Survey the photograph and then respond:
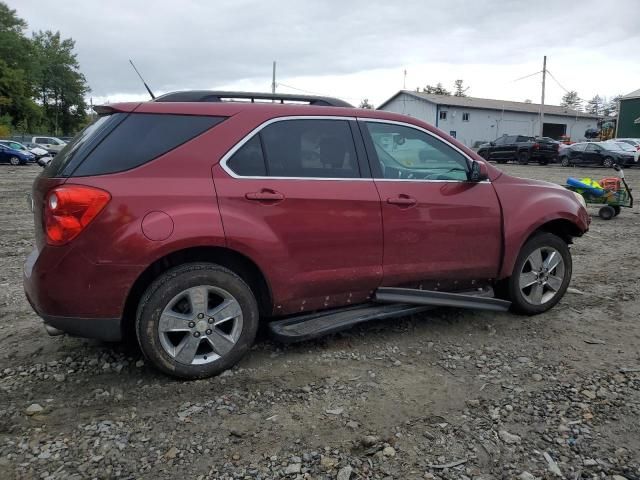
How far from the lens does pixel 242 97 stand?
12.3 ft

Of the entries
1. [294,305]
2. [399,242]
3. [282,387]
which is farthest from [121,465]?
[399,242]

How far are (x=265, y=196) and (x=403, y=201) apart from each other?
105 centimetres

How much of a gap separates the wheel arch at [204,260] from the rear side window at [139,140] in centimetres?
62

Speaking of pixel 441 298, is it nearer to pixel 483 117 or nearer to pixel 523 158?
pixel 523 158

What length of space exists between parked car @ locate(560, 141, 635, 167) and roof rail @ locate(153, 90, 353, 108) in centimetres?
2451

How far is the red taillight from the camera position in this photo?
2.97m

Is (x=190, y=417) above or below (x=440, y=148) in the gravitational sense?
below

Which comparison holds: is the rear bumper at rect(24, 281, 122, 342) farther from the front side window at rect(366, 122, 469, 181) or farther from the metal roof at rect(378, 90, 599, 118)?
the metal roof at rect(378, 90, 599, 118)

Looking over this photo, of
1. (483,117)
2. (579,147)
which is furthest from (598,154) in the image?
(483,117)

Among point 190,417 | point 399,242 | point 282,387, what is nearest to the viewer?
point 190,417

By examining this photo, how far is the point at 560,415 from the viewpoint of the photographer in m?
3.03

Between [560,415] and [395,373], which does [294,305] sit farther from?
[560,415]

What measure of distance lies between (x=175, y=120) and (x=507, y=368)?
2768 millimetres

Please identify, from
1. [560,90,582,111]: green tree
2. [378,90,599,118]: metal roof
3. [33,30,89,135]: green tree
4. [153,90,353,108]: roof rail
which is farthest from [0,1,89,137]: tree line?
[560,90,582,111]: green tree
